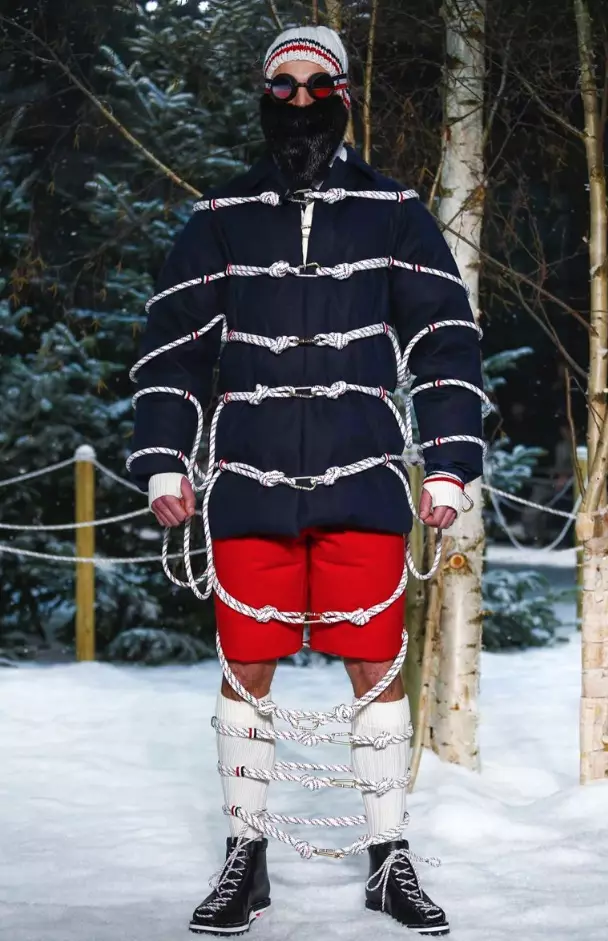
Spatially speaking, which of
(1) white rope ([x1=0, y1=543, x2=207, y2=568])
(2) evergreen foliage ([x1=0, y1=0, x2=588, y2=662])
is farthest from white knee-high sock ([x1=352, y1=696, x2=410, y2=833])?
(2) evergreen foliage ([x1=0, y1=0, x2=588, y2=662])

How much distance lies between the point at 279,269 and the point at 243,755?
3.62ft

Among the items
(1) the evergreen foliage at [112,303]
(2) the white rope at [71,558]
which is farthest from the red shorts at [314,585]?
(1) the evergreen foliage at [112,303]

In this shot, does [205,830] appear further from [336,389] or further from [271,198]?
[271,198]

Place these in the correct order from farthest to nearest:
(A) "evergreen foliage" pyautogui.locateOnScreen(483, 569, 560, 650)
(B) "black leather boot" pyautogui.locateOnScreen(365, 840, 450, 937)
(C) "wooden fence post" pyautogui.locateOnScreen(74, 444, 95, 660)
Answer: (A) "evergreen foliage" pyautogui.locateOnScreen(483, 569, 560, 650), (C) "wooden fence post" pyautogui.locateOnScreen(74, 444, 95, 660), (B) "black leather boot" pyautogui.locateOnScreen(365, 840, 450, 937)

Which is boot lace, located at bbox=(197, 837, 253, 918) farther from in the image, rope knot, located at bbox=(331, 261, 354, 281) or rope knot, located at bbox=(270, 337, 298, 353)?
rope knot, located at bbox=(331, 261, 354, 281)

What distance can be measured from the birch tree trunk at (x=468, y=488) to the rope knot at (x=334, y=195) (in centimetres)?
144

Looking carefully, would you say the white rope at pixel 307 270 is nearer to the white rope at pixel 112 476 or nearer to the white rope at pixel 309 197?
the white rope at pixel 309 197

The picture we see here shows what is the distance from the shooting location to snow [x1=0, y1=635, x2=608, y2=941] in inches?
117

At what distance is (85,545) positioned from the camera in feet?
22.2

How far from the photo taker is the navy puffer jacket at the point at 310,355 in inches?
116

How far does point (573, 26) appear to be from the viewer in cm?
519

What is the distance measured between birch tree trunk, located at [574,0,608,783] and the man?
3.74ft

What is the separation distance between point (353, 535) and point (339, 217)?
721 mm

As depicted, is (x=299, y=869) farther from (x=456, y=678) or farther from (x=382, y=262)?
(x=382, y=262)
